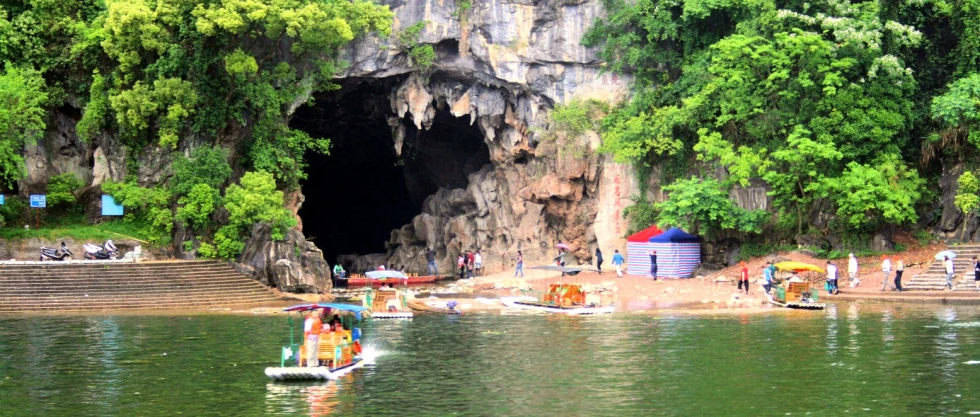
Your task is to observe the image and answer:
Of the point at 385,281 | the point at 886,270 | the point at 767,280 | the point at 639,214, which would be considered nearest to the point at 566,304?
the point at 767,280

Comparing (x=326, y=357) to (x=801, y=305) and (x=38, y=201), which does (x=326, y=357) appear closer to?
(x=801, y=305)

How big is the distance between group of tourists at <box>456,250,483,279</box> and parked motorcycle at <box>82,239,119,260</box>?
55.8 feet

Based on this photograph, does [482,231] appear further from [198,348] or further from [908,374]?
[908,374]

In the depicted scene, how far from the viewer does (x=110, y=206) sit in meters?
47.7

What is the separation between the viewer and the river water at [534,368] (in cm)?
2117

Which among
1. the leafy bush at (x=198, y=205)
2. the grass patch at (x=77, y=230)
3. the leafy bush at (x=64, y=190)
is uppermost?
the leafy bush at (x=64, y=190)

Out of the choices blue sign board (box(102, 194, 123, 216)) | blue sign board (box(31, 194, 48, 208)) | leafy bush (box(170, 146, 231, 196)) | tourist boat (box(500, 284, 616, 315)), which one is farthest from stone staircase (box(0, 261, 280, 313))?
tourist boat (box(500, 284, 616, 315))

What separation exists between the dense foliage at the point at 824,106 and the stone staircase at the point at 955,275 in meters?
2.77

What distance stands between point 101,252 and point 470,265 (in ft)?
58.1

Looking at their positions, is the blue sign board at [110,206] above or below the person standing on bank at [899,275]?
above

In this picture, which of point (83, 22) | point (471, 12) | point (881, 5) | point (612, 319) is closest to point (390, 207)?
point (471, 12)

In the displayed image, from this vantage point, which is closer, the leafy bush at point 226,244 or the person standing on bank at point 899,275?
the person standing on bank at point 899,275

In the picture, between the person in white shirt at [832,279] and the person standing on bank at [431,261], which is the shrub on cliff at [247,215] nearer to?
the person standing on bank at [431,261]

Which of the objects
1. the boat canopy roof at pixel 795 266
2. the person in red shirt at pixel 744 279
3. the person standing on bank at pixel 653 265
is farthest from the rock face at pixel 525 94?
the boat canopy roof at pixel 795 266
